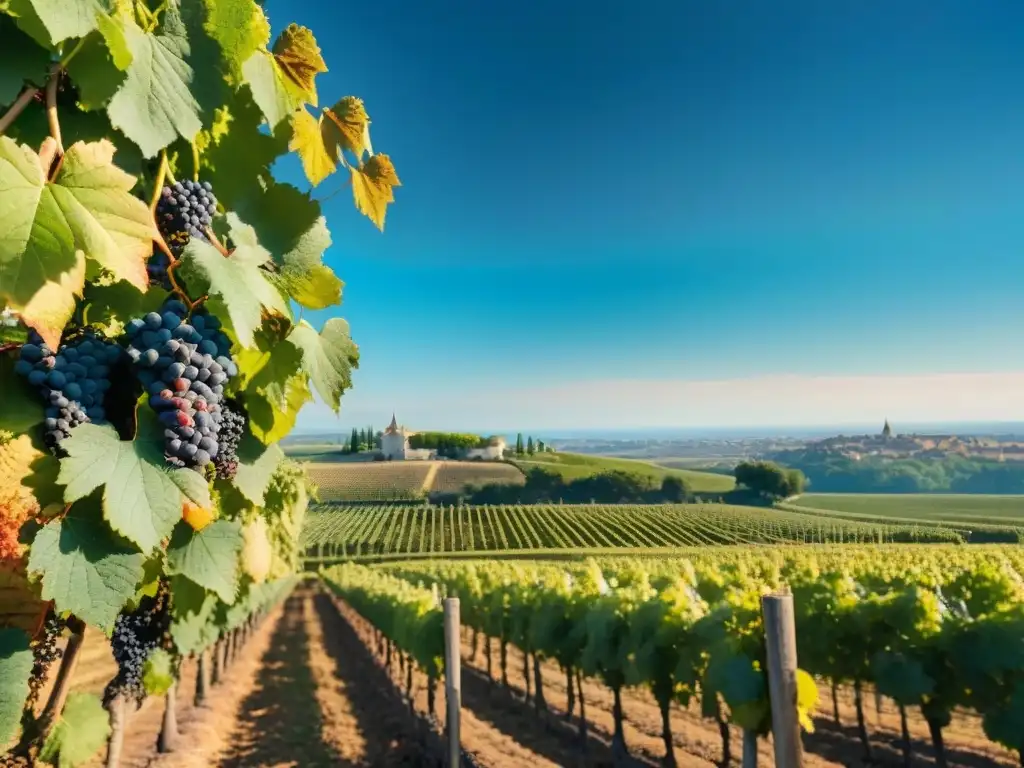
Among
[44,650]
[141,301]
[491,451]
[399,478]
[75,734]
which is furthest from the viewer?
[491,451]

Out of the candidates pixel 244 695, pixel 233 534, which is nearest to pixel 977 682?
pixel 233 534

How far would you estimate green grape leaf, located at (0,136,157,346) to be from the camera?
0.77 meters

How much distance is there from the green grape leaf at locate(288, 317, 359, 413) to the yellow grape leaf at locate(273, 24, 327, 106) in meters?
0.49

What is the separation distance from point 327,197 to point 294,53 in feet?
0.91

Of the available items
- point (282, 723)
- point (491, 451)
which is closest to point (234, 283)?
point (282, 723)

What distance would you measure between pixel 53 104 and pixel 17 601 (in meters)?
0.85

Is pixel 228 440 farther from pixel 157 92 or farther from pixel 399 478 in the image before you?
pixel 399 478

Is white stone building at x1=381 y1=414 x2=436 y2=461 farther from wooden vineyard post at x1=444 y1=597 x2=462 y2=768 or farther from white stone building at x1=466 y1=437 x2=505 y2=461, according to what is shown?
wooden vineyard post at x1=444 y1=597 x2=462 y2=768

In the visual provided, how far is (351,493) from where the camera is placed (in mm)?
86188

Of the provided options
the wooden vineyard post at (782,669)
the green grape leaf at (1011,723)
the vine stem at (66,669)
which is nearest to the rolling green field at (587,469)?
the green grape leaf at (1011,723)

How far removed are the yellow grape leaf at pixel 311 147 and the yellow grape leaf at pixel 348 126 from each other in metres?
0.02

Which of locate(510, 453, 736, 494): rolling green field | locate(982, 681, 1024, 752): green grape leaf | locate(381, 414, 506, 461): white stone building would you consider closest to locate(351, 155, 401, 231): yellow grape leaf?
locate(982, 681, 1024, 752): green grape leaf

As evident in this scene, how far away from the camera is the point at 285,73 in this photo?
4.37ft

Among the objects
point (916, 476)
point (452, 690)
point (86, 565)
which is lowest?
point (916, 476)
